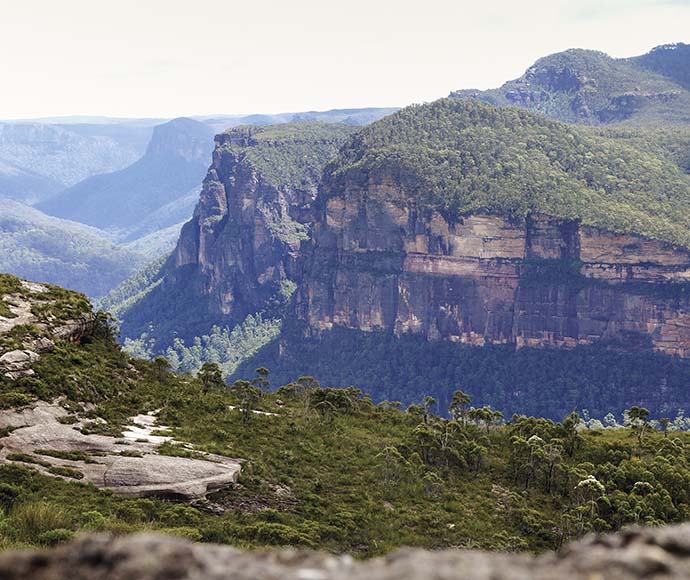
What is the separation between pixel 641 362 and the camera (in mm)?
152875

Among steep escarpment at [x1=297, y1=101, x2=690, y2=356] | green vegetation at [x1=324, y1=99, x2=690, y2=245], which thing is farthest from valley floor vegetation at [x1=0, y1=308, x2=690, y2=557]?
green vegetation at [x1=324, y1=99, x2=690, y2=245]

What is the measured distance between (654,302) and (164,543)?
155605mm

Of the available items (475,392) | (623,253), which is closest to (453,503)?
(623,253)

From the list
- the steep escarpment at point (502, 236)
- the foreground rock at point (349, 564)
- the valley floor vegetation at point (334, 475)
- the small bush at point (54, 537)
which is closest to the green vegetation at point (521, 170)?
the steep escarpment at point (502, 236)

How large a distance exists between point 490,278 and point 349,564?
16199cm

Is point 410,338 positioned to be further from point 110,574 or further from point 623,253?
point 110,574

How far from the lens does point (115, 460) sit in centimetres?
2898

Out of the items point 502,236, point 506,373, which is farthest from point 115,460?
point 506,373

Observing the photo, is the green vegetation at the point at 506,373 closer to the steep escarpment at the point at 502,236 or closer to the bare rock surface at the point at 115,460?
the steep escarpment at the point at 502,236

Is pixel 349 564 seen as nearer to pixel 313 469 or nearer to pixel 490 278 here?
pixel 313 469

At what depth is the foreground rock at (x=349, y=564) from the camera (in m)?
6.06

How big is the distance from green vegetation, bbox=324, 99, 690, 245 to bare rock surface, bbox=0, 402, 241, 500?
133 meters

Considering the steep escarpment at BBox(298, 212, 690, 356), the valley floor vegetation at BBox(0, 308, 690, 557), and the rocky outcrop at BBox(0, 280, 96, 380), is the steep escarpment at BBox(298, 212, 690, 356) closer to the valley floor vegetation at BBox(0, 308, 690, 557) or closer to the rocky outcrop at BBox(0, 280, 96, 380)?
the valley floor vegetation at BBox(0, 308, 690, 557)

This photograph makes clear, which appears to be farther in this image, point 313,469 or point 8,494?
point 313,469
